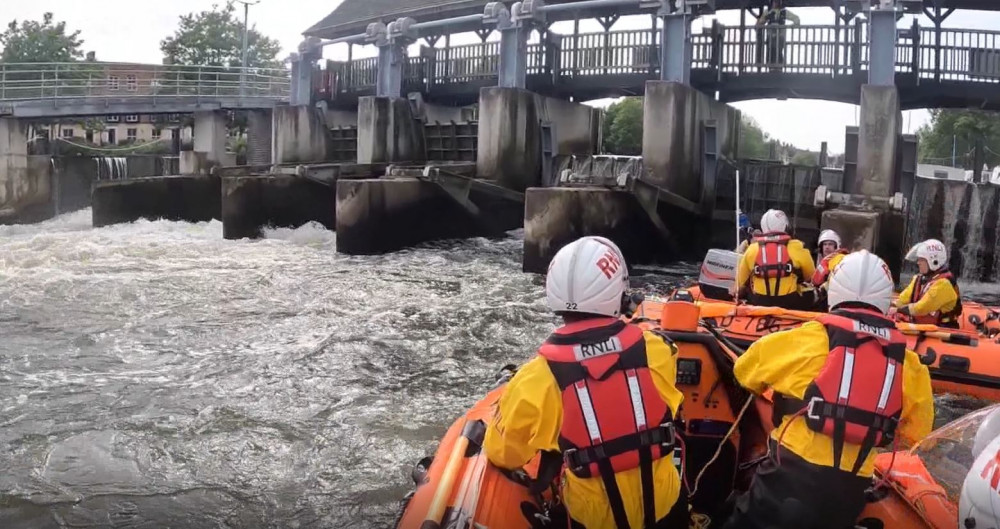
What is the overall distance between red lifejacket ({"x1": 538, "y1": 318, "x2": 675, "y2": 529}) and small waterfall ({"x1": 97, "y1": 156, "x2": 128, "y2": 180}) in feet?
96.4

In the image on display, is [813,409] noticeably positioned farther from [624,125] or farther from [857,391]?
[624,125]

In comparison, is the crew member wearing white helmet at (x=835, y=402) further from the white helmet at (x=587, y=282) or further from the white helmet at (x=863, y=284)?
the white helmet at (x=587, y=282)

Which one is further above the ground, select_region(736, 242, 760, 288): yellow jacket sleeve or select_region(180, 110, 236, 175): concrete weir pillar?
select_region(180, 110, 236, 175): concrete weir pillar

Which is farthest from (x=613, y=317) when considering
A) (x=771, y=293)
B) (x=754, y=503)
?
(x=771, y=293)

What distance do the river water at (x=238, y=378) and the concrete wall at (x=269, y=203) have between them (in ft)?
9.56

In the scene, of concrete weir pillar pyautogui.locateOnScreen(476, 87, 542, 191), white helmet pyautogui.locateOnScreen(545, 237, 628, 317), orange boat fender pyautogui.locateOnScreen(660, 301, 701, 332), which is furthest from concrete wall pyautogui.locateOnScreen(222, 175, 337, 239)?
white helmet pyautogui.locateOnScreen(545, 237, 628, 317)

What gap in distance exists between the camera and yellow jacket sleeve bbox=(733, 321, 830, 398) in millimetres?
3352

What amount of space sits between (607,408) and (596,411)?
4 cm

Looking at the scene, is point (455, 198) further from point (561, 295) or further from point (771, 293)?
point (561, 295)

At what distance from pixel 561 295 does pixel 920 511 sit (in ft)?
5.65

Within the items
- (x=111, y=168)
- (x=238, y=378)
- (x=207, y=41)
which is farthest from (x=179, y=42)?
(x=238, y=378)

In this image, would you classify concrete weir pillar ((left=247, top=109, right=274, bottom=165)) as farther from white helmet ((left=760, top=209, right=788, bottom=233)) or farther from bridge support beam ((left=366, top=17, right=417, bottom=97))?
white helmet ((left=760, top=209, right=788, bottom=233))

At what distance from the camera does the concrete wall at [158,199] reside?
2100cm

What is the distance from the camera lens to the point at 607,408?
3041 mm
